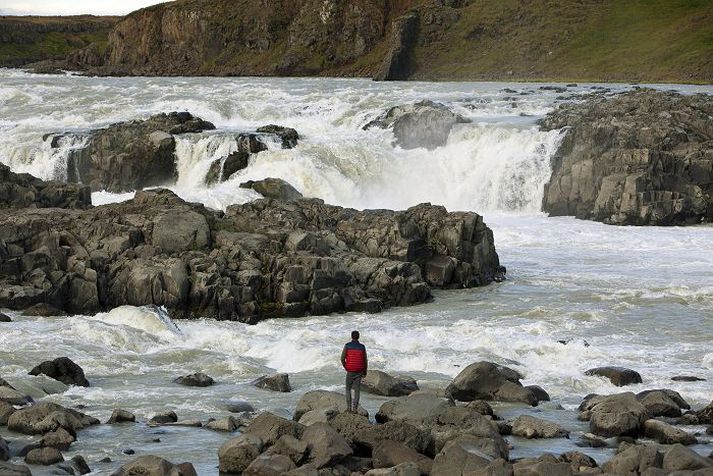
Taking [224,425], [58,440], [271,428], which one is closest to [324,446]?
[271,428]

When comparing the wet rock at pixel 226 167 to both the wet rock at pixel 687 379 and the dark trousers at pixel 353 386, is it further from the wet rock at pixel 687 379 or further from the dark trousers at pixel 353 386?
the dark trousers at pixel 353 386

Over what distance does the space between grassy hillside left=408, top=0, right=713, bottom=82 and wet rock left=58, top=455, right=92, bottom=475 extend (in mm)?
112759

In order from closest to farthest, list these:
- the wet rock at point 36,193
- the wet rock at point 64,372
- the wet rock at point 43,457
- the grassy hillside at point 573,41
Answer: the wet rock at point 43,457
the wet rock at point 64,372
the wet rock at point 36,193
the grassy hillside at point 573,41

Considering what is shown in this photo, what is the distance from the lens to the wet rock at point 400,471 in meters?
21.4

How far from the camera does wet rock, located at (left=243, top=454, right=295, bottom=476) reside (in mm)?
21938

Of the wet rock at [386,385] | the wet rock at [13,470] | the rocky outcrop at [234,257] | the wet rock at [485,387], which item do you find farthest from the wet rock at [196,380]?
the wet rock at [13,470]

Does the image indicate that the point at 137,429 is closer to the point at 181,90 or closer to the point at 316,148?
the point at 316,148

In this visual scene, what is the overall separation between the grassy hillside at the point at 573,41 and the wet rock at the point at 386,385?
104m

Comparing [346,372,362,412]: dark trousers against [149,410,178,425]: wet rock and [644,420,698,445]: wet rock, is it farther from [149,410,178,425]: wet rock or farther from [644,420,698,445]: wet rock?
[644,420,698,445]: wet rock

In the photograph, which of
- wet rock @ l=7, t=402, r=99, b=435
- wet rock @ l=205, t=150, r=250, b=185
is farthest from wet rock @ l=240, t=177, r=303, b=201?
wet rock @ l=7, t=402, r=99, b=435

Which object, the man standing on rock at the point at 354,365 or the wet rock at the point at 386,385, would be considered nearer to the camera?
the man standing on rock at the point at 354,365

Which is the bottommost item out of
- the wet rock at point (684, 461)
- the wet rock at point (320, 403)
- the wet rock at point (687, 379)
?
the wet rock at point (320, 403)

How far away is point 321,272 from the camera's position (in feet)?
131

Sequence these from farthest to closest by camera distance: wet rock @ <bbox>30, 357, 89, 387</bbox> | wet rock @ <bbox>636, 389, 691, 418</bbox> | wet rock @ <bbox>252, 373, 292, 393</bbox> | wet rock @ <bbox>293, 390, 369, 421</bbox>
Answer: wet rock @ <bbox>30, 357, 89, 387</bbox>
wet rock @ <bbox>252, 373, 292, 393</bbox>
wet rock @ <bbox>636, 389, 691, 418</bbox>
wet rock @ <bbox>293, 390, 369, 421</bbox>
